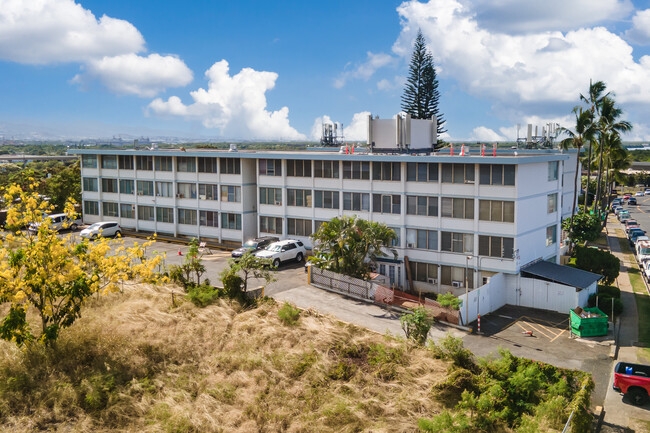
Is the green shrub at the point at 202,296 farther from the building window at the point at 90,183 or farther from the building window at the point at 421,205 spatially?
the building window at the point at 90,183

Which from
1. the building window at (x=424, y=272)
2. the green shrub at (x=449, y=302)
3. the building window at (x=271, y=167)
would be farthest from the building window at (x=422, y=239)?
the building window at (x=271, y=167)

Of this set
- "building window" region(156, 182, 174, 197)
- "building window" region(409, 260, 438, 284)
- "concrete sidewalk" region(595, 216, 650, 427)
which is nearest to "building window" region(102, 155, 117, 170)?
"building window" region(156, 182, 174, 197)

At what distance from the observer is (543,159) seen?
38344 mm

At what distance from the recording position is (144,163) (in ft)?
186

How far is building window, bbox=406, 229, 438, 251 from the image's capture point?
40000 millimetres

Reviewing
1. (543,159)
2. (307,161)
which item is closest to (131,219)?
(307,161)

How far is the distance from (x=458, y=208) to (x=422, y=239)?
141 inches

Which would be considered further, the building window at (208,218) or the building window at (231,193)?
the building window at (208,218)

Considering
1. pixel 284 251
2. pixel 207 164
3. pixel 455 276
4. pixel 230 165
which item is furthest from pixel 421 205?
pixel 207 164

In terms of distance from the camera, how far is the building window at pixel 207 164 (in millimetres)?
52562

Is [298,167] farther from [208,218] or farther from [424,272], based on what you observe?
[424,272]

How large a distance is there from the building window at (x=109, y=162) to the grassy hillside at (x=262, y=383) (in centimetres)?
3314

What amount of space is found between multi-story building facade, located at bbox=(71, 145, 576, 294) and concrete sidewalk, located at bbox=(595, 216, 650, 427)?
6.36 m

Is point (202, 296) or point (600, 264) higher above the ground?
point (600, 264)
